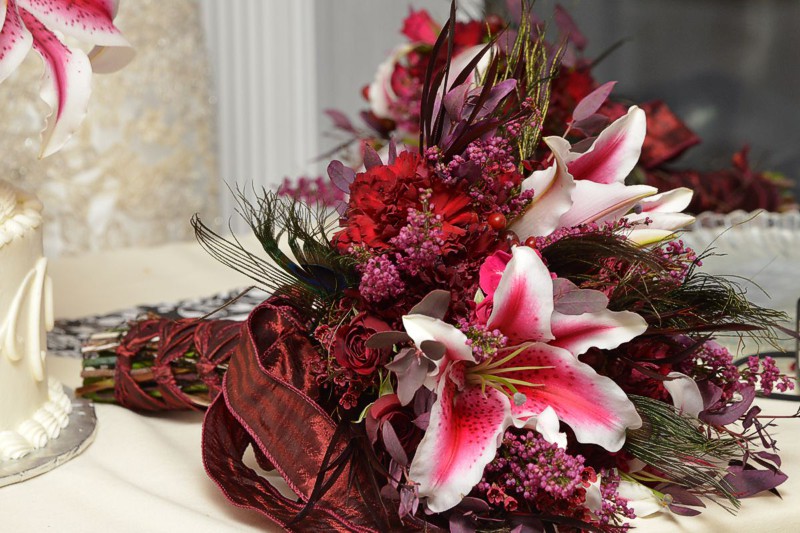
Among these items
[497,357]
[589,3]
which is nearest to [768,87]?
[589,3]

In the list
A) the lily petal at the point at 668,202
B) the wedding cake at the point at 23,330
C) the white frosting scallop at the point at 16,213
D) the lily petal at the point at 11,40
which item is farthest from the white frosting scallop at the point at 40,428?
the lily petal at the point at 668,202

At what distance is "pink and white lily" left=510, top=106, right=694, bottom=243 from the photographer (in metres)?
0.52

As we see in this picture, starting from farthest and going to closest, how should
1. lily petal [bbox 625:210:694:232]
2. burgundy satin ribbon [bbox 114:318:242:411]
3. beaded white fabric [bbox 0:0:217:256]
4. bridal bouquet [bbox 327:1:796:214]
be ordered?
1. beaded white fabric [bbox 0:0:217:256]
2. bridal bouquet [bbox 327:1:796:214]
3. burgundy satin ribbon [bbox 114:318:242:411]
4. lily petal [bbox 625:210:694:232]

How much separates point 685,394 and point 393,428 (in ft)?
0.56

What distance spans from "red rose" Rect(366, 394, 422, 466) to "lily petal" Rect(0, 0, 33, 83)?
0.30 metres

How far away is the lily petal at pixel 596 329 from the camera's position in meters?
0.47

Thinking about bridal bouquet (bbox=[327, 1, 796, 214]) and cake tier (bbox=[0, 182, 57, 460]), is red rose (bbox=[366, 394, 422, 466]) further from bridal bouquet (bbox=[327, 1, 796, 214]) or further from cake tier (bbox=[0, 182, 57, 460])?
bridal bouquet (bbox=[327, 1, 796, 214])

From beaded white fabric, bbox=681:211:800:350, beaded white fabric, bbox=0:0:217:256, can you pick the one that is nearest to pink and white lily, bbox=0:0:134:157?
beaded white fabric, bbox=681:211:800:350

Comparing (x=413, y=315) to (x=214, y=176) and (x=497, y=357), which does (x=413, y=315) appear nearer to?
(x=497, y=357)

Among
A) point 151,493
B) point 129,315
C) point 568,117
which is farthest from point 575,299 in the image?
point 129,315

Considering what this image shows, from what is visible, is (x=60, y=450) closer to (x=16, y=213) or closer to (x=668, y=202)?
(x=16, y=213)

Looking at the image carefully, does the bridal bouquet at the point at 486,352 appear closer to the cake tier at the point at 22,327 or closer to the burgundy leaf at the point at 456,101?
the burgundy leaf at the point at 456,101

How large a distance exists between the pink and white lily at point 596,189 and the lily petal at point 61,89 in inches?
11.8

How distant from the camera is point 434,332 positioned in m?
0.45
